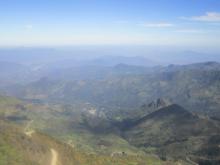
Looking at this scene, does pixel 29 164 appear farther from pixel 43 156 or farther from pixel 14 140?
pixel 14 140

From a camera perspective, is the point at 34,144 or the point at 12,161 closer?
the point at 12,161

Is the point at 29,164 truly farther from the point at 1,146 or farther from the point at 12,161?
the point at 1,146

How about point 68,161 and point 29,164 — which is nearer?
point 29,164

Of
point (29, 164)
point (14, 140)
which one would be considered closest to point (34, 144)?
point (14, 140)

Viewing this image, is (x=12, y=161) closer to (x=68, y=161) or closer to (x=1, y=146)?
(x=1, y=146)

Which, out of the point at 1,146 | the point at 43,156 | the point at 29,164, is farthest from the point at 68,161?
the point at 1,146

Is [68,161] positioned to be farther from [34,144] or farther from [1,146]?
[1,146]

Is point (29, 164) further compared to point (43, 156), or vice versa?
point (43, 156)
